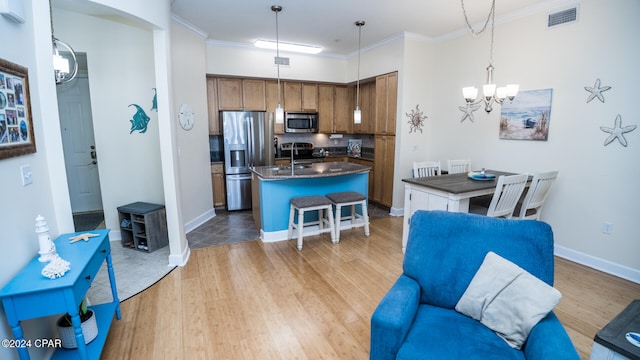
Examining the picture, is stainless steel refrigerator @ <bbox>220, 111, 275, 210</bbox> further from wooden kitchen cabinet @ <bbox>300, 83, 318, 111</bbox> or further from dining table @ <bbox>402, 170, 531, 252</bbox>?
dining table @ <bbox>402, 170, 531, 252</bbox>

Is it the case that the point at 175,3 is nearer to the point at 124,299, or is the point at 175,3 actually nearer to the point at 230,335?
the point at 124,299

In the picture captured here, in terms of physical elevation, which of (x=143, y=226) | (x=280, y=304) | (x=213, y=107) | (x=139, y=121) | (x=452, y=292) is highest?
(x=213, y=107)

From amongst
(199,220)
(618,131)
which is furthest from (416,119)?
(199,220)

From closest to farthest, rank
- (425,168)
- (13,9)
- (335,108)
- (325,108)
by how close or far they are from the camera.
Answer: (13,9) → (425,168) → (325,108) → (335,108)

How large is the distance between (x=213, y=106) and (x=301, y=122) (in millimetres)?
1682

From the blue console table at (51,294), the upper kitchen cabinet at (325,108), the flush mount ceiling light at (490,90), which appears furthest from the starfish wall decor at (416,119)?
the blue console table at (51,294)

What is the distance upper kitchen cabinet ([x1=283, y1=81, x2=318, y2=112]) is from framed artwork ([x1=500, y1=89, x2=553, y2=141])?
11.2ft

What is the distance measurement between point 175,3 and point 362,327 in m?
4.04

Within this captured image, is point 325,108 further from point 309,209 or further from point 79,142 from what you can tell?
point 79,142

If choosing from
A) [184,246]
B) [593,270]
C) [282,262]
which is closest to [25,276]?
[184,246]

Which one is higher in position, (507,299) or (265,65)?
(265,65)

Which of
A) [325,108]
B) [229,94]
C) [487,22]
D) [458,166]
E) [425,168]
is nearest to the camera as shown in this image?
[487,22]

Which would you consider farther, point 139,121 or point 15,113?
point 139,121

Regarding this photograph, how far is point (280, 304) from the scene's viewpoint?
2625mm
